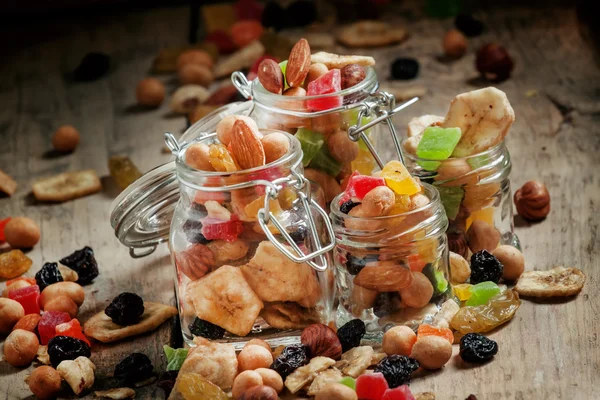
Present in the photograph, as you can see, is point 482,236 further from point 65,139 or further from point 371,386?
point 65,139

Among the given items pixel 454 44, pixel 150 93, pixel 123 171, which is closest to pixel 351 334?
pixel 123 171

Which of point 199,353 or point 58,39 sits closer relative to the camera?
point 199,353

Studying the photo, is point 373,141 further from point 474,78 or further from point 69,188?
point 474,78

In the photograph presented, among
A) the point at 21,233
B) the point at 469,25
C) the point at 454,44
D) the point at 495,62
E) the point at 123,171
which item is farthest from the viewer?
the point at 469,25

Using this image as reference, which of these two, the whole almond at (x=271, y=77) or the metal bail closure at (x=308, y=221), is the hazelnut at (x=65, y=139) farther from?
the metal bail closure at (x=308, y=221)

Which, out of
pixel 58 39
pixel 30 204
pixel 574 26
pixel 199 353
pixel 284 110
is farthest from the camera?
pixel 58 39

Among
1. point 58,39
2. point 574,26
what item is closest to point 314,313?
point 574,26

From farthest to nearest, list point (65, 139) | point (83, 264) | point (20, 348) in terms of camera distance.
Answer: point (65, 139), point (83, 264), point (20, 348)

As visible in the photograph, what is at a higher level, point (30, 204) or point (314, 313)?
point (314, 313)
